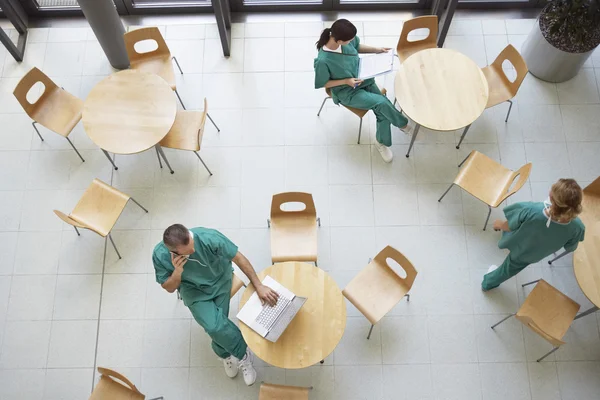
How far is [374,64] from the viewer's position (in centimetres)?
491

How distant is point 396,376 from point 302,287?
4.34ft

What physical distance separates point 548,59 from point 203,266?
4.34m

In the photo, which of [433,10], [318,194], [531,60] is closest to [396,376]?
[318,194]

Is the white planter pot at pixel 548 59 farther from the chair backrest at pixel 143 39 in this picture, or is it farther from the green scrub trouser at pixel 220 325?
the green scrub trouser at pixel 220 325

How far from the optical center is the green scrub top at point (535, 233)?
3.68 m

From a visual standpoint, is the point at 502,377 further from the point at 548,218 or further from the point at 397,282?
the point at 548,218

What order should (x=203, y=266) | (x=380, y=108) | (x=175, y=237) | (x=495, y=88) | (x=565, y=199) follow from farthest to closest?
(x=495, y=88) < (x=380, y=108) < (x=203, y=266) < (x=175, y=237) < (x=565, y=199)

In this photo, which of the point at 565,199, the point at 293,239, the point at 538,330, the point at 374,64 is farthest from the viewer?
the point at 374,64

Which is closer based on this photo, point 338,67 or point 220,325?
point 220,325

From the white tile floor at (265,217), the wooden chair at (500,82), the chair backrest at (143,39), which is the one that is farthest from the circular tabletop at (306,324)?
the chair backrest at (143,39)

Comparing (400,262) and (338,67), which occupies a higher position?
(338,67)

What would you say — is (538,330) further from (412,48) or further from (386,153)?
(412,48)

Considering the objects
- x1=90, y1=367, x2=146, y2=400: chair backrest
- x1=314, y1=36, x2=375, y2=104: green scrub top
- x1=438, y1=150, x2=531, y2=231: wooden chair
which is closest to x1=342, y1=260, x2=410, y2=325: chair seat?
x1=438, y1=150, x2=531, y2=231: wooden chair

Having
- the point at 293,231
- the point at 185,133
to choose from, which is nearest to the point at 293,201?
the point at 293,231
